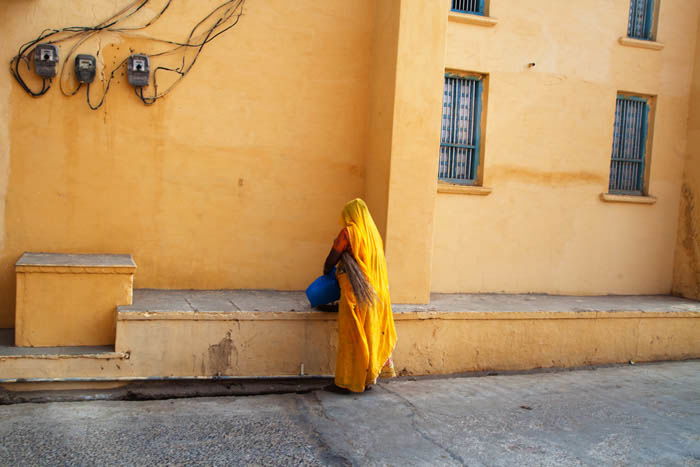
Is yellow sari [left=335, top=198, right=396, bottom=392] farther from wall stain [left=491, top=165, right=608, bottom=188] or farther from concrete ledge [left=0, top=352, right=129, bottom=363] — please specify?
wall stain [left=491, top=165, right=608, bottom=188]

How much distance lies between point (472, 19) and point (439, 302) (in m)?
3.48

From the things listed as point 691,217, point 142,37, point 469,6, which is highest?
point 469,6

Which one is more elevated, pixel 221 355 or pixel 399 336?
pixel 399 336

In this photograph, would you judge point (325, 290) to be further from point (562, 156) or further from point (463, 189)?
point (562, 156)

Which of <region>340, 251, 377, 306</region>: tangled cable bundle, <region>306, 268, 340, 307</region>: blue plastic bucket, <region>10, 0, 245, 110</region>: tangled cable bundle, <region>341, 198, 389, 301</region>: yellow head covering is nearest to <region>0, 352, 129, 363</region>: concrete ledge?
<region>306, 268, 340, 307</region>: blue plastic bucket

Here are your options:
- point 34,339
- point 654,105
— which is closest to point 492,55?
point 654,105

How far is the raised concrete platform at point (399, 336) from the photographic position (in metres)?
5.43

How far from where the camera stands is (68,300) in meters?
5.43

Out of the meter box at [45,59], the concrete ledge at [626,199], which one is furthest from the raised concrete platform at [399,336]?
the meter box at [45,59]

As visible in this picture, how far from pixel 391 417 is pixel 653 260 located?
18.4ft

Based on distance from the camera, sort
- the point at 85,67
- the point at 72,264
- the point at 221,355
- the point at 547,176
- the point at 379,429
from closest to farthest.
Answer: the point at 379,429, the point at 72,264, the point at 221,355, the point at 85,67, the point at 547,176

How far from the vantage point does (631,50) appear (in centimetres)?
866

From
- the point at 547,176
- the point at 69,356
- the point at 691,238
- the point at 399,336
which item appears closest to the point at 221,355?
the point at 69,356

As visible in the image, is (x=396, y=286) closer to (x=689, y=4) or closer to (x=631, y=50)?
(x=631, y=50)
